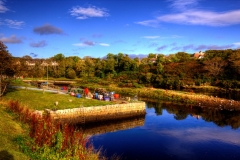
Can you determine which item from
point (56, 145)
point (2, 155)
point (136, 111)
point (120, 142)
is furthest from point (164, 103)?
point (2, 155)

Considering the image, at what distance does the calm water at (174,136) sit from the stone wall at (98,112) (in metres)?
1.58

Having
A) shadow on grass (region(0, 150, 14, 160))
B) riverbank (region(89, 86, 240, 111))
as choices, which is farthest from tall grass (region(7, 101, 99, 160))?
riverbank (region(89, 86, 240, 111))

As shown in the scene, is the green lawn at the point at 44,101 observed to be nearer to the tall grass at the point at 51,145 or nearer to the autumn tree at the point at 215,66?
the tall grass at the point at 51,145

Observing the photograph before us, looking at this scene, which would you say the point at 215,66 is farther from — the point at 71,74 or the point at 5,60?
the point at 5,60

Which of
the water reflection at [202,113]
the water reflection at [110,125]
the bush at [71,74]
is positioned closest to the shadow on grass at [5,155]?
the water reflection at [110,125]

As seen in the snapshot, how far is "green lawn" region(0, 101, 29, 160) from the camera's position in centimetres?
1241

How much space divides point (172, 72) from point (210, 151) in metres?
63.8

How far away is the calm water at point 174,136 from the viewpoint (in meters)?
22.9

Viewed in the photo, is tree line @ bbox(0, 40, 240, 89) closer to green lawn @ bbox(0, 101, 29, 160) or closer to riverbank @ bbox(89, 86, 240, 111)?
riverbank @ bbox(89, 86, 240, 111)

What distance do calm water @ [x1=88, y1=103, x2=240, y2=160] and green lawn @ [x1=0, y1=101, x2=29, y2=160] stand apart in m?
8.43

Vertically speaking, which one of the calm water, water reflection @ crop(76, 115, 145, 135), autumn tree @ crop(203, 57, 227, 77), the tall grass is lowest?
the calm water

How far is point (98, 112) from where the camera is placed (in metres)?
32.6

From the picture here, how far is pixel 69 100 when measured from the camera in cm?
3428

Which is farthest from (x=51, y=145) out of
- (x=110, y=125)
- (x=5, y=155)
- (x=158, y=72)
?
(x=158, y=72)
